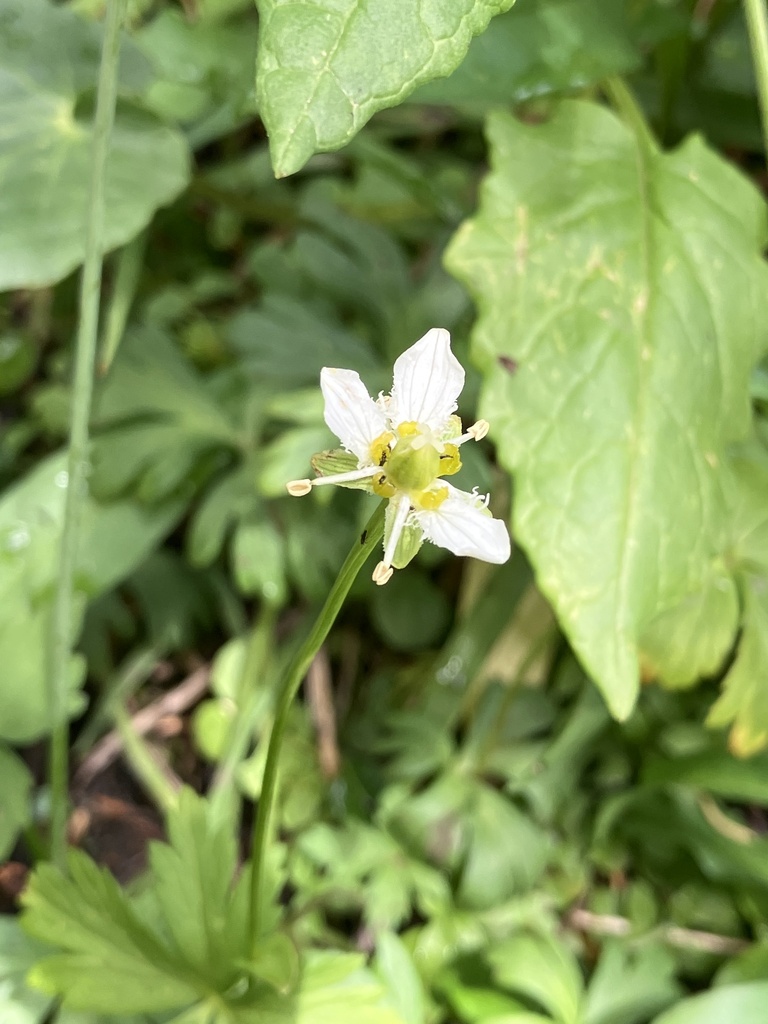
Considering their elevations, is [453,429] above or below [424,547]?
above

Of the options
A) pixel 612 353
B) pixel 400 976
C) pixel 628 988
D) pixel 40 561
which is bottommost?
pixel 628 988

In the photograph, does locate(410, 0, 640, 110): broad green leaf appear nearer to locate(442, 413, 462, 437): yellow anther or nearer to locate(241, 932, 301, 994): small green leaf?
locate(442, 413, 462, 437): yellow anther

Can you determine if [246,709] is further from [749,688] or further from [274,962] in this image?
[749,688]

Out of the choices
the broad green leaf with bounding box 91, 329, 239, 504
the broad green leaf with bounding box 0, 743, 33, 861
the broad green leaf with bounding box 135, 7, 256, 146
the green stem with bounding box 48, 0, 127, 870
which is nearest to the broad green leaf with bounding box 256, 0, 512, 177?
the green stem with bounding box 48, 0, 127, 870

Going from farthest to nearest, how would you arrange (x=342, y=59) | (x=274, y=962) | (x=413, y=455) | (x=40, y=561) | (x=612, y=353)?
(x=40, y=561), (x=612, y=353), (x=274, y=962), (x=342, y=59), (x=413, y=455)

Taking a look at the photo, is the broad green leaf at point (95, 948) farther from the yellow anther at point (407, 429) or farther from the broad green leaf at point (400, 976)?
the yellow anther at point (407, 429)

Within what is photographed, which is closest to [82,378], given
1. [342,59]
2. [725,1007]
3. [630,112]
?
[342,59]
